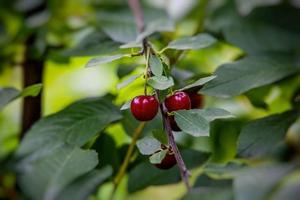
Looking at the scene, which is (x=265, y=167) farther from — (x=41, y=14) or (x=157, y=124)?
(x=41, y=14)

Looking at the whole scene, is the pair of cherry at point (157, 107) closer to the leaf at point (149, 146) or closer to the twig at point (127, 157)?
the leaf at point (149, 146)

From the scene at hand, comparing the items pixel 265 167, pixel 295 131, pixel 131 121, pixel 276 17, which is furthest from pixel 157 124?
pixel 295 131

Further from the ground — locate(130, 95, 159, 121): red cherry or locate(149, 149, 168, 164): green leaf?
locate(130, 95, 159, 121): red cherry

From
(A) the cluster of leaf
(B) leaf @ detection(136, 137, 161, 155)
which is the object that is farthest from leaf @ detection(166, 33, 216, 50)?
(B) leaf @ detection(136, 137, 161, 155)

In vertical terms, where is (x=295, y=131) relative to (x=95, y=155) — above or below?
below

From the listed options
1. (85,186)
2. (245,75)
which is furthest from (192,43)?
(85,186)

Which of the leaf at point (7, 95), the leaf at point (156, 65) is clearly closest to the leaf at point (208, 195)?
the leaf at point (156, 65)

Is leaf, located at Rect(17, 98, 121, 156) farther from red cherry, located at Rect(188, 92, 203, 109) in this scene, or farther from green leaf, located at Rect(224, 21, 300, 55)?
green leaf, located at Rect(224, 21, 300, 55)

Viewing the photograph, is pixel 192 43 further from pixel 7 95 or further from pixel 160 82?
pixel 7 95
